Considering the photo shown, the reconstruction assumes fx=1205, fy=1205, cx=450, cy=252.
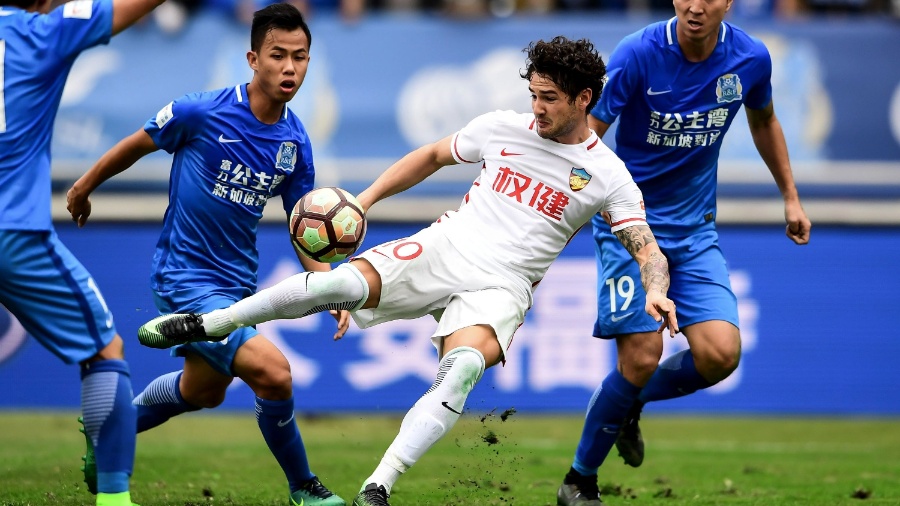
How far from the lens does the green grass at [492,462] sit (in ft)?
24.0

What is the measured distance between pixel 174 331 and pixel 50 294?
88cm

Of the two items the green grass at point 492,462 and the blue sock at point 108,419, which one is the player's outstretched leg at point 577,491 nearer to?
the green grass at point 492,462

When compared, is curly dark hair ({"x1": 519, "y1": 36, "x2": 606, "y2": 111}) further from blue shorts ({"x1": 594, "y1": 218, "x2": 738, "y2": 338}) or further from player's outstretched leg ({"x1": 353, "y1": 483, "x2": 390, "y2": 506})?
player's outstretched leg ({"x1": 353, "y1": 483, "x2": 390, "y2": 506})

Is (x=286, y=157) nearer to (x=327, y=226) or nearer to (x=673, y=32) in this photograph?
(x=327, y=226)

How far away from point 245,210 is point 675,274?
8.29 ft

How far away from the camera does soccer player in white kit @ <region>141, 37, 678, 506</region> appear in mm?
5891

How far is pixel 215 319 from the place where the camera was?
594 centimetres

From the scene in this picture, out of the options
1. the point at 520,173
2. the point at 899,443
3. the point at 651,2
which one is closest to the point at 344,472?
the point at 520,173

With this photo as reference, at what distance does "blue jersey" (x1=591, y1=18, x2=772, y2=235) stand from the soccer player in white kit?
0.68 meters

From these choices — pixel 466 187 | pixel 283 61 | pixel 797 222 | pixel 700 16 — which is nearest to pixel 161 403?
pixel 283 61

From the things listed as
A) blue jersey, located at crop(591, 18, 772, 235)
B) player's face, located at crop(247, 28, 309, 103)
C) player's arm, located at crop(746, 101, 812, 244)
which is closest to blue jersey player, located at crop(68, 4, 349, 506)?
player's face, located at crop(247, 28, 309, 103)

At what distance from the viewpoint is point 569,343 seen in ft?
42.4

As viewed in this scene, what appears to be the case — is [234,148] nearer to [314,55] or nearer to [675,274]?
[675,274]

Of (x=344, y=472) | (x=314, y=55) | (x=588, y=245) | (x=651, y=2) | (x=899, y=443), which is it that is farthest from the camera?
(x=651, y=2)
